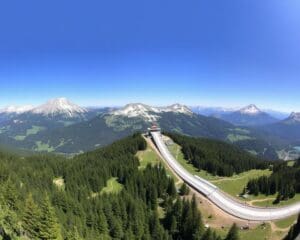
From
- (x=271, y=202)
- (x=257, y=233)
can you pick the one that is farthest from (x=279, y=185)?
(x=257, y=233)

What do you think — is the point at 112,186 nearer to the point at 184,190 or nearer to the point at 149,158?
the point at 184,190

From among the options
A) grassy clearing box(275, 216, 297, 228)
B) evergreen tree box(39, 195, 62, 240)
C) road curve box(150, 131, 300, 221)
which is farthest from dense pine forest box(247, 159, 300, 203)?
evergreen tree box(39, 195, 62, 240)

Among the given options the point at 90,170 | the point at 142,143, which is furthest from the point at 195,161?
the point at 90,170

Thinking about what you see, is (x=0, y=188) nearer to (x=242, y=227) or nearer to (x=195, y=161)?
(x=242, y=227)

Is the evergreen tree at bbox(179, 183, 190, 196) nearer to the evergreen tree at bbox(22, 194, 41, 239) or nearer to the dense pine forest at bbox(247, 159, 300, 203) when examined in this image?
the dense pine forest at bbox(247, 159, 300, 203)

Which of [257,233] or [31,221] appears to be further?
[257,233]

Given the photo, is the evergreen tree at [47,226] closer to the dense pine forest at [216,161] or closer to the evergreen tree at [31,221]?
the evergreen tree at [31,221]
